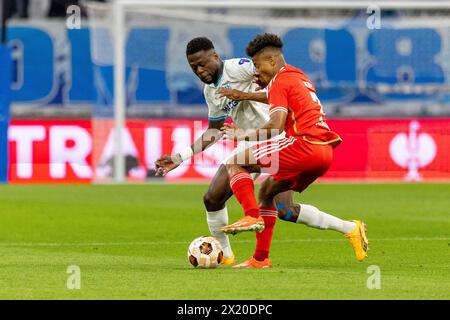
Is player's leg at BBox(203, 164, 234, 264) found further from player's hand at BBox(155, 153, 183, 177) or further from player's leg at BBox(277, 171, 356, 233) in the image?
player's leg at BBox(277, 171, 356, 233)

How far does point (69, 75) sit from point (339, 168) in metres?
12.4

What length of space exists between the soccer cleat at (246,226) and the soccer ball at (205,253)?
58 cm

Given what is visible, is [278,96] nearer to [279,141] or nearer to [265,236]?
[279,141]

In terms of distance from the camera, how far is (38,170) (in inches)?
972

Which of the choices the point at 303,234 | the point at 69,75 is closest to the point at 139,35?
the point at 69,75

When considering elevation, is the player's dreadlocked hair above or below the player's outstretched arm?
above

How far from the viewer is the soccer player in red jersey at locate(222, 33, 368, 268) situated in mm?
10164

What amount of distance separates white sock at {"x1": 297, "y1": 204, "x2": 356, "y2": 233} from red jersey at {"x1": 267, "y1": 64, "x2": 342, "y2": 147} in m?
0.66

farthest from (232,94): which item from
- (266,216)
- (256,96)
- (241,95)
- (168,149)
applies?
(168,149)

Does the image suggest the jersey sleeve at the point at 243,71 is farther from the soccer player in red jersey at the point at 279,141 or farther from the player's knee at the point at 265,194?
the player's knee at the point at 265,194

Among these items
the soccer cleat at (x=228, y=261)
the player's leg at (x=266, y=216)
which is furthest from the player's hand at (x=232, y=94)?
the soccer cleat at (x=228, y=261)

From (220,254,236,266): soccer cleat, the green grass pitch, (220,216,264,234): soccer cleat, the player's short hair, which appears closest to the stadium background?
the green grass pitch
